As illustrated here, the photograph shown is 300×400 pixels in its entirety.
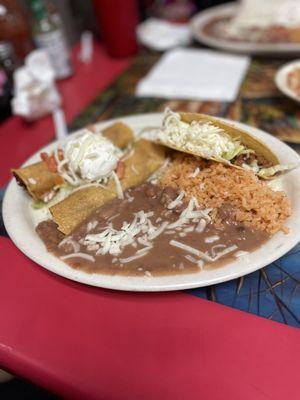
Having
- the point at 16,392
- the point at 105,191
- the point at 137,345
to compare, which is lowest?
the point at 16,392

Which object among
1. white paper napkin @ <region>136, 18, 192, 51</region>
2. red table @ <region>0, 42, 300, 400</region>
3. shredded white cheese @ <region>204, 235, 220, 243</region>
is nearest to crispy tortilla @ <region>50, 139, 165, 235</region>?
red table @ <region>0, 42, 300, 400</region>

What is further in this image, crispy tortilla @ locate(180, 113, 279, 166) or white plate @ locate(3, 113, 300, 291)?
crispy tortilla @ locate(180, 113, 279, 166)

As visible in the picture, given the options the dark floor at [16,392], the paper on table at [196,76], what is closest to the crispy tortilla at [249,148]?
the paper on table at [196,76]

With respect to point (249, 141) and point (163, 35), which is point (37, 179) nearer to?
point (249, 141)

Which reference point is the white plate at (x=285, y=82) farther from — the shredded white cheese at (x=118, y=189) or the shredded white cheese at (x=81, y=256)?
the shredded white cheese at (x=81, y=256)

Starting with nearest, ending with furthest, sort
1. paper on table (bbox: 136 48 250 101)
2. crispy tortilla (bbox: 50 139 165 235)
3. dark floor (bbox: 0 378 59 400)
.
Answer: crispy tortilla (bbox: 50 139 165 235) → dark floor (bbox: 0 378 59 400) → paper on table (bbox: 136 48 250 101)

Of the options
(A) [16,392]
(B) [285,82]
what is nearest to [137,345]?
(A) [16,392]

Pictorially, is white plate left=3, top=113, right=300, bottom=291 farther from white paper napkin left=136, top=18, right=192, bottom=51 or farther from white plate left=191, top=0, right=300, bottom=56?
white paper napkin left=136, top=18, right=192, bottom=51
